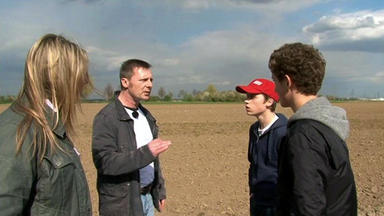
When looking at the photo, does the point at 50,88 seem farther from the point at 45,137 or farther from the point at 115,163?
the point at 115,163

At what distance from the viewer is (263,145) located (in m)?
3.51

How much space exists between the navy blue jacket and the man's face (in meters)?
1.18

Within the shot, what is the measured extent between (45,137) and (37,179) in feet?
0.68

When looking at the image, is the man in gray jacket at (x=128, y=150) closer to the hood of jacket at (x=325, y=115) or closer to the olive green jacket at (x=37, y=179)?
the olive green jacket at (x=37, y=179)

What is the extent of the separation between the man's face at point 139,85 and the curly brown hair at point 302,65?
169 centimetres

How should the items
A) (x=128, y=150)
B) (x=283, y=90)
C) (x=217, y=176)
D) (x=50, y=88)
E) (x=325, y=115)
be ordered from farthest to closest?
(x=217, y=176) → (x=128, y=150) → (x=283, y=90) → (x=325, y=115) → (x=50, y=88)

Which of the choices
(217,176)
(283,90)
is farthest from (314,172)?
(217,176)

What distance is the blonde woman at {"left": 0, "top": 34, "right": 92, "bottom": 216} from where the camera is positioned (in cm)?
183

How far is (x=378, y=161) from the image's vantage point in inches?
439

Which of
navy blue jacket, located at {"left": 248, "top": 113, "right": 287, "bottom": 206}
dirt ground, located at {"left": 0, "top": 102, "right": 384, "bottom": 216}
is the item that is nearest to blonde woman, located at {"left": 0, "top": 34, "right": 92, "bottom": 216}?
dirt ground, located at {"left": 0, "top": 102, "right": 384, "bottom": 216}

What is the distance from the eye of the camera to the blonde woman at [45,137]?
183 centimetres

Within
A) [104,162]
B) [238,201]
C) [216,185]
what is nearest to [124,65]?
[104,162]

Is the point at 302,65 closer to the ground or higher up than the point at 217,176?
higher up

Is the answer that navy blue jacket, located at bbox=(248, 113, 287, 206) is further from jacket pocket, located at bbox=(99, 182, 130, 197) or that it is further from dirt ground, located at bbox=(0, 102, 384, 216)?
dirt ground, located at bbox=(0, 102, 384, 216)
